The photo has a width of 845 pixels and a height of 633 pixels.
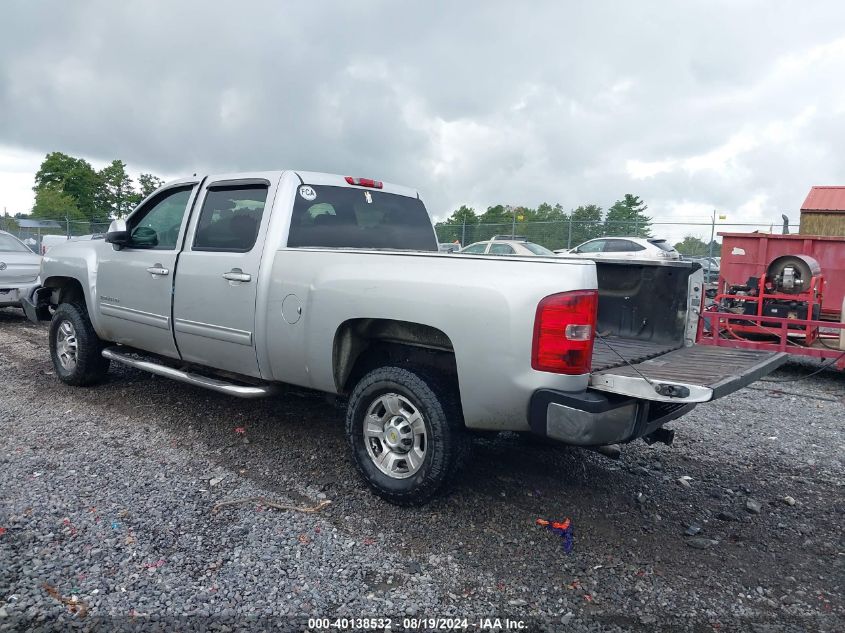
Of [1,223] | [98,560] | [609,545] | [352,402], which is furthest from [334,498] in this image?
[1,223]

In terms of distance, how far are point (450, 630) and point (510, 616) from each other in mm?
273

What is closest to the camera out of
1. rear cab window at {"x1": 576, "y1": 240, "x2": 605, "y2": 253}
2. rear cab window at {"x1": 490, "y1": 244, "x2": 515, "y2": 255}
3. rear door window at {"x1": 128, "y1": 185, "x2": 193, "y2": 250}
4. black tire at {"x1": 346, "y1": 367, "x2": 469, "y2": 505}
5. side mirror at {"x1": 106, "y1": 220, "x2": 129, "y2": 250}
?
black tire at {"x1": 346, "y1": 367, "x2": 469, "y2": 505}

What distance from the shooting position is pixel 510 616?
262 centimetres

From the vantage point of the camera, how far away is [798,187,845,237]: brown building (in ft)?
37.8

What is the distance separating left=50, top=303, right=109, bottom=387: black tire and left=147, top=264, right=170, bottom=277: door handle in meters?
1.25

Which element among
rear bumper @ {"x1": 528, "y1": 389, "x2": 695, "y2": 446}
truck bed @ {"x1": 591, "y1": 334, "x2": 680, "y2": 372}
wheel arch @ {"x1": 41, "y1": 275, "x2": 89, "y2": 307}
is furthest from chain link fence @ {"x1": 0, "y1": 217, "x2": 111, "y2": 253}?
rear bumper @ {"x1": 528, "y1": 389, "x2": 695, "y2": 446}

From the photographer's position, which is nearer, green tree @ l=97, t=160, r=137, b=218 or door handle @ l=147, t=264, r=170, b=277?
door handle @ l=147, t=264, r=170, b=277

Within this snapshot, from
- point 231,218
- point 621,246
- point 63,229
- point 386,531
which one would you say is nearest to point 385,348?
point 386,531

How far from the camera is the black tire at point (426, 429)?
331cm

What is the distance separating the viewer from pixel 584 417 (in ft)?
9.39

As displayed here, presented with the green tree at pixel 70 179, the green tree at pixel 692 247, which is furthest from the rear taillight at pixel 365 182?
the green tree at pixel 70 179

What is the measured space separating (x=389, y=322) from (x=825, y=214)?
37.2ft

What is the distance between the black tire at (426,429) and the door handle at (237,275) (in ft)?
3.65

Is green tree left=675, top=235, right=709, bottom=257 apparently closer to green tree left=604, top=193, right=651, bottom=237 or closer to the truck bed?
green tree left=604, top=193, right=651, bottom=237
